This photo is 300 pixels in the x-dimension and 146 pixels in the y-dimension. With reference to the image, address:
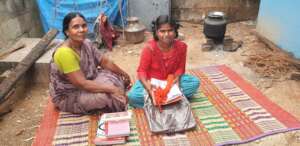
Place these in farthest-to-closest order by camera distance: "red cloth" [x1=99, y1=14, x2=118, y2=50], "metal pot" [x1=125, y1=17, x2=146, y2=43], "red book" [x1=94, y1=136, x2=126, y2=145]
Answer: "metal pot" [x1=125, y1=17, x2=146, y2=43], "red cloth" [x1=99, y1=14, x2=118, y2=50], "red book" [x1=94, y1=136, x2=126, y2=145]

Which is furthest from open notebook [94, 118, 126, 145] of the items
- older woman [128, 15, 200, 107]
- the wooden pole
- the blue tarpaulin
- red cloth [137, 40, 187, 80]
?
the blue tarpaulin

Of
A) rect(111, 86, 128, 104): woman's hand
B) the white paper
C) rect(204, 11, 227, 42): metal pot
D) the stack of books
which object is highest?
rect(204, 11, 227, 42): metal pot

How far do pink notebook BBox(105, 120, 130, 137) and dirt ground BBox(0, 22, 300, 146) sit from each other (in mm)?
787

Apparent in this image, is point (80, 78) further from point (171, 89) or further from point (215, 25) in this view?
point (215, 25)

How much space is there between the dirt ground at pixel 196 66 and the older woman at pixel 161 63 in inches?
36.4

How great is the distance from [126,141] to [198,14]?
3.96 meters

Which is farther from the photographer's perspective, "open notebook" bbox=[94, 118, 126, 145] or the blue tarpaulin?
the blue tarpaulin

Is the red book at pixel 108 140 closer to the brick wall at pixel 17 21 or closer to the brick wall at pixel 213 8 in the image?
the brick wall at pixel 17 21

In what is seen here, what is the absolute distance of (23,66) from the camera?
3.36m

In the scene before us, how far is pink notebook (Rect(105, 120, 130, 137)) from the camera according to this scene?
2.46 m

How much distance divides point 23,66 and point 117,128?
1583 mm

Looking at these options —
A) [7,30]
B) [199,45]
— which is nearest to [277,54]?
[199,45]

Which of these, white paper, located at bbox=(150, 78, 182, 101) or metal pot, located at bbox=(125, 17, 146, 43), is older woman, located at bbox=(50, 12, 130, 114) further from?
metal pot, located at bbox=(125, 17, 146, 43)

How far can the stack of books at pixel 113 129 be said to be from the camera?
96.6 inches
